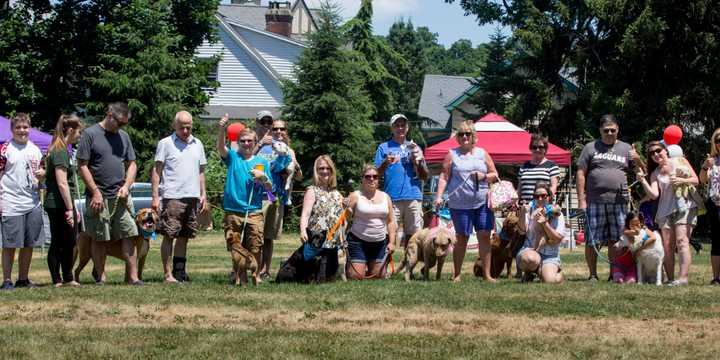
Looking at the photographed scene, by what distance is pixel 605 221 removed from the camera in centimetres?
1094

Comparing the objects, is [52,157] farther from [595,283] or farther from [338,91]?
[338,91]

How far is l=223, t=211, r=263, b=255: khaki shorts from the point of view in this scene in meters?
10.2

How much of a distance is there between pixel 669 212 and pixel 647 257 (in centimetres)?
69

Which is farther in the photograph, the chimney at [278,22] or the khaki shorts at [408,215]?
the chimney at [278,22]

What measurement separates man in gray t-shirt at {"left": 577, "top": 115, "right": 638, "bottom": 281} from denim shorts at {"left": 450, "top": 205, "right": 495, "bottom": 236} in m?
0.97

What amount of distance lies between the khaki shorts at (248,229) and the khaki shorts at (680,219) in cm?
435

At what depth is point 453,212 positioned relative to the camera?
36.4 feet

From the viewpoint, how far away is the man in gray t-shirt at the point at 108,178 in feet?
32.6

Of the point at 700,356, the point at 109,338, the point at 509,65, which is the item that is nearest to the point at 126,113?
the point at 109,338

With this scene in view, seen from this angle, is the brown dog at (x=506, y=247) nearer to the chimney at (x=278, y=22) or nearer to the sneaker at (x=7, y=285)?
the sneaker at (x=7, y=285)

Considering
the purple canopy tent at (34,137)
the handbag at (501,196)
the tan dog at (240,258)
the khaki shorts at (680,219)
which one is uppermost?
the purple canopy tent at (34,137)

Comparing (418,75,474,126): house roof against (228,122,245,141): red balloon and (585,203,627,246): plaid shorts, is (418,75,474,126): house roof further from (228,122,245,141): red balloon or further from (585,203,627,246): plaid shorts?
(585,203,627,246): plaid shorts

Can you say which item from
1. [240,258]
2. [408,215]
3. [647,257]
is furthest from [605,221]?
[240,258]

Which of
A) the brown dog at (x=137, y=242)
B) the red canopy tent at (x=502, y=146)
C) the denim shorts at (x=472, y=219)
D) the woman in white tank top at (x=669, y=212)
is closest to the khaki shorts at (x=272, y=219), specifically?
the brown dog at (x=137, y=242)
